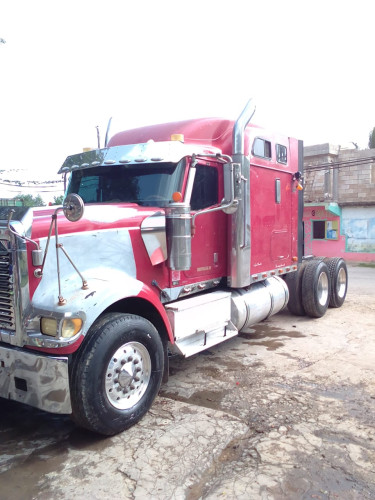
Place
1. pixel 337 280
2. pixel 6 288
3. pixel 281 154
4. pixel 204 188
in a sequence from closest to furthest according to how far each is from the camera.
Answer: pixel 6 288 < pixel 204 188 < pixel 281 154 < pixel 337 280

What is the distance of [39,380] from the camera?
11.0ft

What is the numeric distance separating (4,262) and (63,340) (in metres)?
0.82

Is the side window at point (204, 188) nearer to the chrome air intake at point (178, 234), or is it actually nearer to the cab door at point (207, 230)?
the cab door at point (207, 230)

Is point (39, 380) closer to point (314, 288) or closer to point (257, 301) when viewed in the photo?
point (257, 301)

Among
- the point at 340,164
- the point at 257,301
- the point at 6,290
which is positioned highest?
the point at 340,164

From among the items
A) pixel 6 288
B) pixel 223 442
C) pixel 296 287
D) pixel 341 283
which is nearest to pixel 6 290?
pixel 6 288

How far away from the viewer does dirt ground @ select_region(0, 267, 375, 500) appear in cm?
302

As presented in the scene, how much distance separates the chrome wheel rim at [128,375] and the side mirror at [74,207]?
1.19m

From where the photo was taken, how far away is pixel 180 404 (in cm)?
437

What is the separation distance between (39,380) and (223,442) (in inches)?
61.1

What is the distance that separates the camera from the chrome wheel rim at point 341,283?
28.8 ft

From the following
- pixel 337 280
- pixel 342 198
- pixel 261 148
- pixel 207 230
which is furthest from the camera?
pixel 342 198

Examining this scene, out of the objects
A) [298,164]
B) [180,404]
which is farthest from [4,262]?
[298,164]

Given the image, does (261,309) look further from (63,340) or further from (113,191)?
(63,340)
